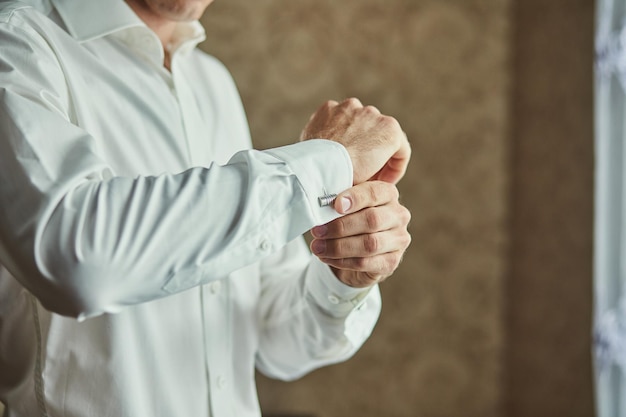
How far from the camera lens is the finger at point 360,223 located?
90cm

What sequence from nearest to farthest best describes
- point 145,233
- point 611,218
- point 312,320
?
point 145,233 → point 312,320 → point 611,218

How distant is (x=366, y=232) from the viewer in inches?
36.1

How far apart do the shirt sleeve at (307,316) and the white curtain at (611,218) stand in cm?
116

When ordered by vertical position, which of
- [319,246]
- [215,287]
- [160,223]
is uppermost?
[160,223]

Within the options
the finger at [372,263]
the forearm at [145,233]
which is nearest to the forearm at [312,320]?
the finger at [372,263]

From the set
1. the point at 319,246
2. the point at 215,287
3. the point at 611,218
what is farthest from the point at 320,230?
the point at 611,218

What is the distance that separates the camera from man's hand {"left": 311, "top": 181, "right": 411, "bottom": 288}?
90 centimetres

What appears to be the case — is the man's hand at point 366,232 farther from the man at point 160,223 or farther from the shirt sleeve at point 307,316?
the shirt sleeve at point 307,316

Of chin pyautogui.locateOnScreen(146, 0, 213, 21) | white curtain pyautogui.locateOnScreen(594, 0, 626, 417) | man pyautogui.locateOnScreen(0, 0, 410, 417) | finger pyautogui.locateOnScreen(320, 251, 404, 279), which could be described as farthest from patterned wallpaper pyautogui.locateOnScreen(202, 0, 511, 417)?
finger pyautogui.locateOnScreen(320, 251, 404, 279)

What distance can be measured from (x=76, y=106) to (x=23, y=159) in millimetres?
244

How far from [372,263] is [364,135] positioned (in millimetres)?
181

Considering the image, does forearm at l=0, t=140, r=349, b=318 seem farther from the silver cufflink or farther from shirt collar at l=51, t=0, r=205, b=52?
shirt collar at l=51, t=0, r=205, b=52

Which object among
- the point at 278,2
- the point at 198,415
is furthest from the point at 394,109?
the point at 198,415

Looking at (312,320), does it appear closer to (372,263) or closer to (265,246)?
(372,263)
